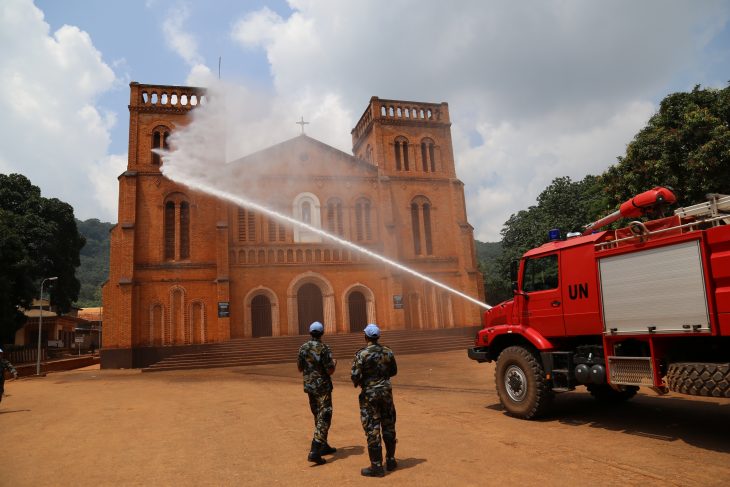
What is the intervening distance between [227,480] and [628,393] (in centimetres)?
799

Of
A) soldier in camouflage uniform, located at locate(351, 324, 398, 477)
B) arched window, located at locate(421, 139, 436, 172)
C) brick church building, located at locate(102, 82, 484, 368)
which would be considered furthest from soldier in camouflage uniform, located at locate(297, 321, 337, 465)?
arched window, located at locate(421, 139, 436, 172)

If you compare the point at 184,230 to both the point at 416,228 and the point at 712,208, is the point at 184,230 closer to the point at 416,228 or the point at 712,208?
the point at 416,228

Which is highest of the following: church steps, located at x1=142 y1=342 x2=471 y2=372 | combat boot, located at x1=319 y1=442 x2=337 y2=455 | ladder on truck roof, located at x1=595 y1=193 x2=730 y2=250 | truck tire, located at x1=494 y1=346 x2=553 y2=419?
ladder on truck roof, located at x1=595 y1=193 x2=730 y2=250

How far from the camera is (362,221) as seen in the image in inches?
1250

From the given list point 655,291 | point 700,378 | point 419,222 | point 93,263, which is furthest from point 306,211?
point 93,263

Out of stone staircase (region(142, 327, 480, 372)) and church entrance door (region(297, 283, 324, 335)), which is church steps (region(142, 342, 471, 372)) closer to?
stone staircase (region(142, 327, 480, 372))

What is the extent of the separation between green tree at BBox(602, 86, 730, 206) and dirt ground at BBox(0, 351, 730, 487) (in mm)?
10903

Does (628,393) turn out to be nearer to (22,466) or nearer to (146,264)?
(22,466)

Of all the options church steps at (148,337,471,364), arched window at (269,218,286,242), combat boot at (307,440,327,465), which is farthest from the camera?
arched window at (269,218,286,242)

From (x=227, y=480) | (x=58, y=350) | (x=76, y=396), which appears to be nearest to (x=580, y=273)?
(x=227, y=480)

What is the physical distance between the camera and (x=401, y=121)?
33875mm

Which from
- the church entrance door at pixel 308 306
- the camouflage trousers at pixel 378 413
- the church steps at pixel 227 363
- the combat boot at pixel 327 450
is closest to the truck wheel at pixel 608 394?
the camouflage trousers at pixel 378 413

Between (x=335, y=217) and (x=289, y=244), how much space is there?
3524 millimetres

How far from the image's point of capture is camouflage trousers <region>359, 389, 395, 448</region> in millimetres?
6094
